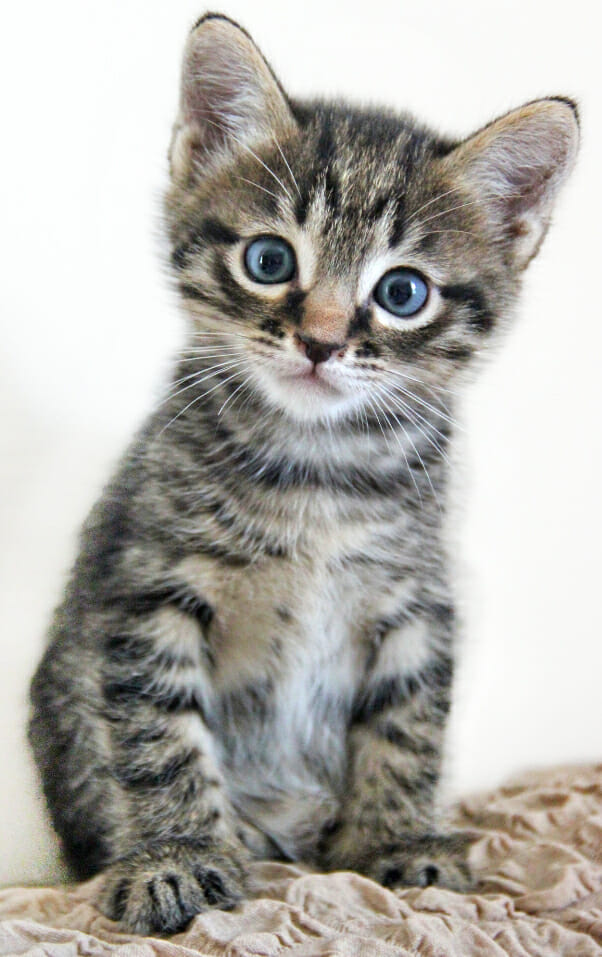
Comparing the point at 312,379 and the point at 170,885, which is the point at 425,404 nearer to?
the point at 312,379

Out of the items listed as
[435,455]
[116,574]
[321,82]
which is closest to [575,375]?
[435,455]

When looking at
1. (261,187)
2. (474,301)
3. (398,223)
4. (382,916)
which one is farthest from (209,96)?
(382,916)

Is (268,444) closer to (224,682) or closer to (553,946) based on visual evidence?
(224,682)

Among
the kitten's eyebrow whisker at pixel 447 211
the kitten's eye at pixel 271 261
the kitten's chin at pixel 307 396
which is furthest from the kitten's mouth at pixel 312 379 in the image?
the kitten's eyebrow whisker at pixel 447 211

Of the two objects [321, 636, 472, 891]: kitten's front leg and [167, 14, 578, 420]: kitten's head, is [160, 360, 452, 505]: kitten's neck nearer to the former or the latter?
[167, 14, 578, 420]: kitten's head

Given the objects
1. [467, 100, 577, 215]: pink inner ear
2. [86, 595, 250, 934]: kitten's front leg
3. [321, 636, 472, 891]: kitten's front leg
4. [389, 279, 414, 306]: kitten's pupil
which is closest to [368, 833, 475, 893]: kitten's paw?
[321, 636, 472, 891]: kitten's front leg

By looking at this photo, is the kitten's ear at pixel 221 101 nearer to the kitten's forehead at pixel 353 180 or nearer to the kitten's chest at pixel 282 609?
the kitten's forehead at pixel 353 180
